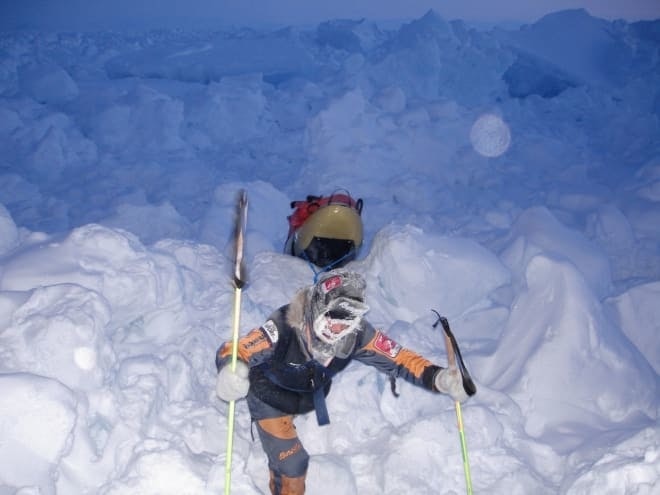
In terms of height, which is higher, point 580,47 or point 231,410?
point 580,47

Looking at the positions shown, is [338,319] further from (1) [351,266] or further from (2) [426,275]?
(1) [351,266]

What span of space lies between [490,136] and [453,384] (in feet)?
22.8

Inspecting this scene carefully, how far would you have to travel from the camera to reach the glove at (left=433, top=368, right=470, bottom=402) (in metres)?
2.38

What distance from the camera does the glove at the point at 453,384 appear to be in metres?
2.38

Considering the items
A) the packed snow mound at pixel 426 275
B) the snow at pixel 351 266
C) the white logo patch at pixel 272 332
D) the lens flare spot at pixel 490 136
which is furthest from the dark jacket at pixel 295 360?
the lens flare spot at pixel 490 136

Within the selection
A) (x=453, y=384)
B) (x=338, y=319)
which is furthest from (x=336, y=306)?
(x=453, y=384)

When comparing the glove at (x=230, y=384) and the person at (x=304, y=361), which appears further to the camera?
the person at (x=304, y=361)

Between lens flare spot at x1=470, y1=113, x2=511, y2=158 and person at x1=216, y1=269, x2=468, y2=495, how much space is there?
247 inches

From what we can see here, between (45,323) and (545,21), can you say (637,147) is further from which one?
(45,323)

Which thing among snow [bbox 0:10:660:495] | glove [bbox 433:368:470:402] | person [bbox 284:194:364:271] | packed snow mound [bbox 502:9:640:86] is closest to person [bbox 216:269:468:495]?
glove [bbox 433:368:470:402]

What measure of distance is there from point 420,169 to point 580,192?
2203 mm

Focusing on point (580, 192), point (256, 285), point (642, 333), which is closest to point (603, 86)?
point (580, 192)

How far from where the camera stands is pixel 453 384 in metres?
2.38

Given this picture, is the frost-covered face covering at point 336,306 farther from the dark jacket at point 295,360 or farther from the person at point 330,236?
the person at point 330,236
